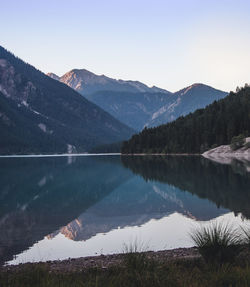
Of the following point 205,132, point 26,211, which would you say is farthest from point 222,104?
point 26,211

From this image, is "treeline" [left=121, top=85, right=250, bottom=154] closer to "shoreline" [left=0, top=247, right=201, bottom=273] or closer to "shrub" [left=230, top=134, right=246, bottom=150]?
"shrub" [left=230, top=134, right=246, bottom=150]

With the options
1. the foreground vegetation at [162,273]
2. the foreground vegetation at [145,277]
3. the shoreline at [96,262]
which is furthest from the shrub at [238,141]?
the foreground vegetation at [145,277]

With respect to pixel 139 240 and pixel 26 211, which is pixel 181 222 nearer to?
pixel 139 240

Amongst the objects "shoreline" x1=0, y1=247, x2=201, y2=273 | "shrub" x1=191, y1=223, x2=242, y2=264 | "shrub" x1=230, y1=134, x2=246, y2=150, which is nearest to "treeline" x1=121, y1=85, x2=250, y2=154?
"shrub" x1=230, y1=134, x2=246, y2=150

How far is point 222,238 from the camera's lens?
12352 millimetres

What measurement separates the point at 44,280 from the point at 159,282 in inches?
121

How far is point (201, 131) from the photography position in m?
158

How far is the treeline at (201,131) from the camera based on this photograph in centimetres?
14220

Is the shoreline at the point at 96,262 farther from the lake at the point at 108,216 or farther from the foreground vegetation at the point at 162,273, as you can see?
the lake at the point at 108,216

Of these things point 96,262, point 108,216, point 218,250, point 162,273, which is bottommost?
point 96,262

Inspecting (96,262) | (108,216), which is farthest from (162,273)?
(108,216)

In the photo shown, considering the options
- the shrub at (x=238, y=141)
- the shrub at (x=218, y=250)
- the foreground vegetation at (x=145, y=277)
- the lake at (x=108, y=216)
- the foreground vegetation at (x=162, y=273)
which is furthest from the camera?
the shrub at (x=238, y=141)

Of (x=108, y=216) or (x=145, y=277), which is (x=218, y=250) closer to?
(x=145, y=277)

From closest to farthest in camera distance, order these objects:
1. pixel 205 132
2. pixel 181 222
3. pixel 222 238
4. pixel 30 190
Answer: pixel 222 238 → pixel 181 222 → pixel 30 190 → pixel 205 132
